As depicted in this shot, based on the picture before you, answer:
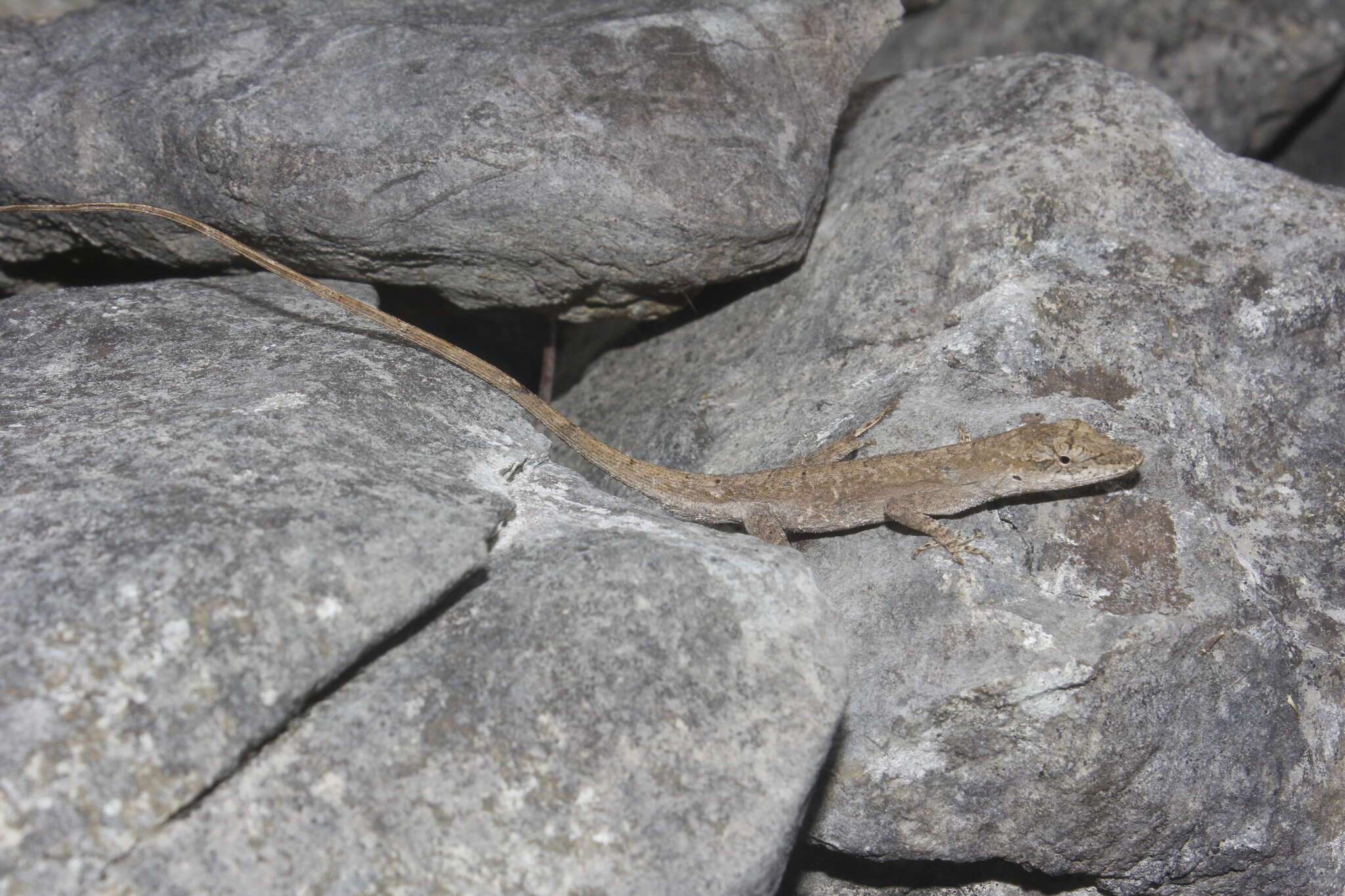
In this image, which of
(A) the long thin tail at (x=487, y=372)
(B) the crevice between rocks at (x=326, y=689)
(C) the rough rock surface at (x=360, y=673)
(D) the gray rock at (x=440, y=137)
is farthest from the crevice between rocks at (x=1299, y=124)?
(B) the crevice between rocks at (x=326, y=689)

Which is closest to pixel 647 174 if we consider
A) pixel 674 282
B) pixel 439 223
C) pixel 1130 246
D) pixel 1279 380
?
pixel 674 282

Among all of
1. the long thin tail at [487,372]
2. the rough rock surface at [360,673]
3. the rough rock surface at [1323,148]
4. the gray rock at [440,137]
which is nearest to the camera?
the rough rock surface at [360,673]

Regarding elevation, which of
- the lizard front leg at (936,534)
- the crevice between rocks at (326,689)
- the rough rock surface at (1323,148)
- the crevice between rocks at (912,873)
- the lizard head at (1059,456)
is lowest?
the crevice between rocks at (912,873)

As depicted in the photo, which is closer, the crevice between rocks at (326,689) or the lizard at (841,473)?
the crevice between rocks at (326,689)

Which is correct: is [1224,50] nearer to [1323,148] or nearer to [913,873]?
[1323,148]

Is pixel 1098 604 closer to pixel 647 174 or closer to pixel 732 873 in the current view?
pixel 732 873

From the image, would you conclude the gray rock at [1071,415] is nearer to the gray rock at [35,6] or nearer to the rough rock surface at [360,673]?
the rough rock surface at [360,673]

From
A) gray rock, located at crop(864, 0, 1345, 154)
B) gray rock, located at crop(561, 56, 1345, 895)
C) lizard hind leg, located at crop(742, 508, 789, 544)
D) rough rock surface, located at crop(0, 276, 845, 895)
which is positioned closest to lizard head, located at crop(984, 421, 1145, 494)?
gray rock, located at crop(561, 56, 1345, 895)

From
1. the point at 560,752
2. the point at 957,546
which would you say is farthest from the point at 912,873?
the point at 560,752

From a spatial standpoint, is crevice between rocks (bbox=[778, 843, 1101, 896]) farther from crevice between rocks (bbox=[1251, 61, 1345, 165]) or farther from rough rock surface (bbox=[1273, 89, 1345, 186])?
crevice between rocks (bbox=[1251, 61, 1345, 165])
